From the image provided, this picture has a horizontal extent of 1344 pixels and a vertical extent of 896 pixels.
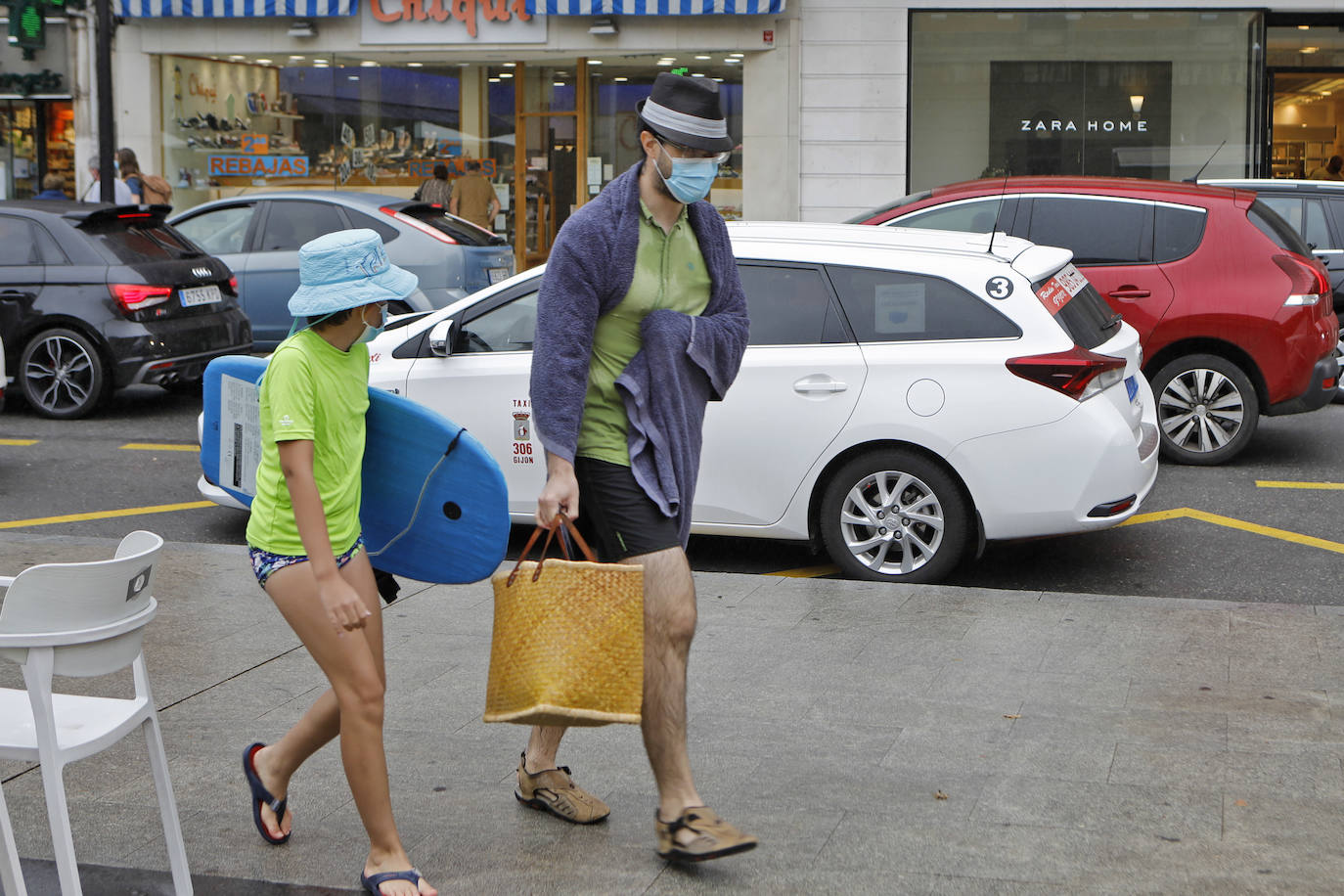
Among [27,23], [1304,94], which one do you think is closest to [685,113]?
[1304,94]

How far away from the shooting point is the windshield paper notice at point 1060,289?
22.7 feet

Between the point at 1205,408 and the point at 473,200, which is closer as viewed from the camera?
the point at 1205,408

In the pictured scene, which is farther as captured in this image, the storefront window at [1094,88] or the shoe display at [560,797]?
the storefront window at [1094,88]

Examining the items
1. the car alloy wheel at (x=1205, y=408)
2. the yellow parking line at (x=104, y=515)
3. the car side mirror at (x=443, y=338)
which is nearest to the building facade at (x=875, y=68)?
the car alloy wheel at (x=1205, y=408)

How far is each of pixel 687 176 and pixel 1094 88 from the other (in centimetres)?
1590

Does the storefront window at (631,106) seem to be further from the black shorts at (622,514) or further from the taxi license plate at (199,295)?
the black shorts at (622,514)

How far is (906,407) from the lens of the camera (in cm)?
682

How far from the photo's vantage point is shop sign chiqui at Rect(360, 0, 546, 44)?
18891 millimetres

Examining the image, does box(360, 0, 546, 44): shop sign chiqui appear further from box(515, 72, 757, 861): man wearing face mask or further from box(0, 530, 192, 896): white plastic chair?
box(0, 530, 192, 896): white plastic chair

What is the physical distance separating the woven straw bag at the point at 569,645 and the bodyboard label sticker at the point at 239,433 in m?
0.77

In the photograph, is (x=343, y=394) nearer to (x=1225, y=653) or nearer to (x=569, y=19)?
(x=1225, y=653)

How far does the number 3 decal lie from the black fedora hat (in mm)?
3376

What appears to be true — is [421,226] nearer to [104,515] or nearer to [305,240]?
[305,240]

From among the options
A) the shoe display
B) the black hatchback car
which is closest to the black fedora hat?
the shoe display
